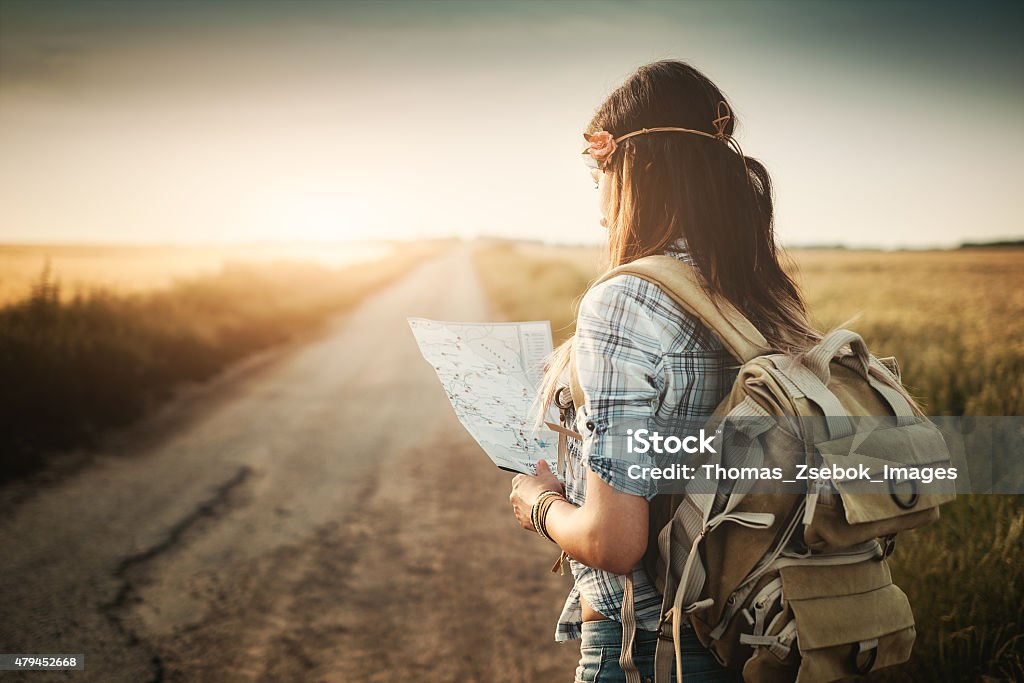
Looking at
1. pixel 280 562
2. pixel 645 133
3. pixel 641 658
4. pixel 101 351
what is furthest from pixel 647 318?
pixel 101 351

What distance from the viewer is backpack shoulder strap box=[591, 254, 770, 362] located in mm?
1097

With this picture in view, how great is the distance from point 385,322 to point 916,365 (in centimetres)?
1133

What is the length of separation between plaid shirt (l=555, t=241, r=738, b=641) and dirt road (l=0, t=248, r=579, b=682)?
221cm

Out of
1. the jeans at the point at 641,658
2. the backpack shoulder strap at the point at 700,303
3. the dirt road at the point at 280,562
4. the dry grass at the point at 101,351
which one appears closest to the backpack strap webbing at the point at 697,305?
the backpack shoulder strap at the point at 700,303

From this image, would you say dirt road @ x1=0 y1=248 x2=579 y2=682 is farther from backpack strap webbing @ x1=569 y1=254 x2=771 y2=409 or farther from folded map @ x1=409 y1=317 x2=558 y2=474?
backpack strap webbing @ x1=569 y1=254 x2=771 y2=409

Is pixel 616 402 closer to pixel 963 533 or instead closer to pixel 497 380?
pixel 497 380

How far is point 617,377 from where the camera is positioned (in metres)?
1.06

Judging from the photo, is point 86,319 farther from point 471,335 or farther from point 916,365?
point 916,365

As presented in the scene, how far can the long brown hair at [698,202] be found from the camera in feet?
3.94

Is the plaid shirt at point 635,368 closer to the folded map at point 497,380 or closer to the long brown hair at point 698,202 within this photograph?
the long brown hair at point 698,202

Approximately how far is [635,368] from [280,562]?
3.50m

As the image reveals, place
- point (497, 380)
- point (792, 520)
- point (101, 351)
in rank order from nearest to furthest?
point (792, 520) → point (497, 380) → point (101, 351)

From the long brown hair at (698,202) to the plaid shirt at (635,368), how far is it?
0.08 metres

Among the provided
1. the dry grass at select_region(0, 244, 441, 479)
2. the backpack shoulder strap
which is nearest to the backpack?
the backpack shoulder strap
